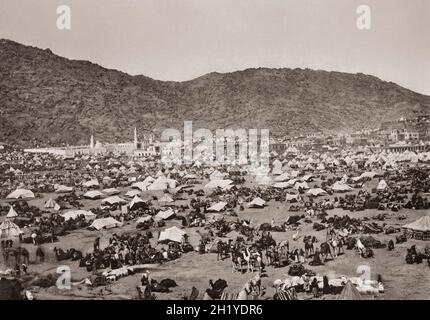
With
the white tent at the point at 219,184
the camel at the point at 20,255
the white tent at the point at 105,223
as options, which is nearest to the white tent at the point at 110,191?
the white tent at the point at 219,184

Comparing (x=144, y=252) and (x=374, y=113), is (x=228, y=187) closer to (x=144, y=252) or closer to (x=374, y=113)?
(x=144, y=252)

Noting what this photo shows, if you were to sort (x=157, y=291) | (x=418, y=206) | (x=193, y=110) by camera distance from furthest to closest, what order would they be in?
(x=193, y=110)
(x=418, y=206)
(x=157, y=291)

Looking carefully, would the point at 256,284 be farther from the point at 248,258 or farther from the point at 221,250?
the point at 221,250

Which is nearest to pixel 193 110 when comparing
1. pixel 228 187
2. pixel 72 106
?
pixel 72 106

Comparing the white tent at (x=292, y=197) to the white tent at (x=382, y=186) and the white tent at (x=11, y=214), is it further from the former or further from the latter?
the white tent at (x=11, y=214)

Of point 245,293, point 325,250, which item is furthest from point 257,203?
point 245,293

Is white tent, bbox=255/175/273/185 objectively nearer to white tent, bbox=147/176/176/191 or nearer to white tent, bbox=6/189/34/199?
white tent, bbox=147/176/176/191
